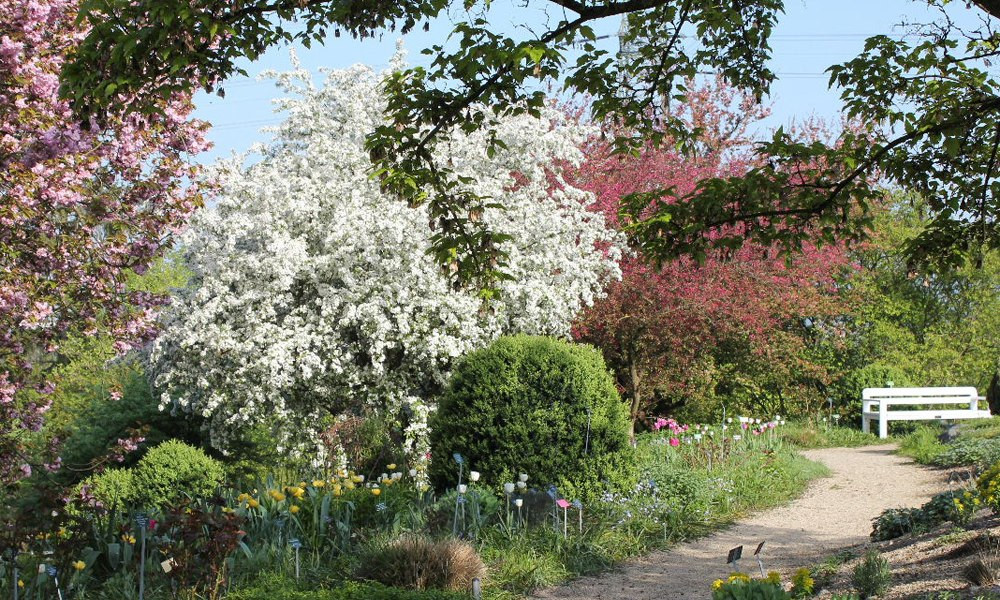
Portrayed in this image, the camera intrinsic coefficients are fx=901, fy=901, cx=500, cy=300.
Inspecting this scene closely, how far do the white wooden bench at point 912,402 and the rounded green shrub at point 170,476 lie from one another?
1127cm

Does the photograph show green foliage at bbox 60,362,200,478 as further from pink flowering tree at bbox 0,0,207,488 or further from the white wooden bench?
the white wooden bench

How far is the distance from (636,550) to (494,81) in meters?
3.94

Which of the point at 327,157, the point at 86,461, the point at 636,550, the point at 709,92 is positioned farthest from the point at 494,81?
the point at 709,92

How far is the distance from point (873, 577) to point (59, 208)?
6697mm

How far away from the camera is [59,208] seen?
754 centimetres

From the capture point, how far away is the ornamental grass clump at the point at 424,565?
17.1 ft

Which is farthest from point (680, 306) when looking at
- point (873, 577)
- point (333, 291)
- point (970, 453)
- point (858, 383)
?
point (873, 577)

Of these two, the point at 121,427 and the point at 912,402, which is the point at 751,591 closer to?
the point at 121,427

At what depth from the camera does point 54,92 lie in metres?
7.47

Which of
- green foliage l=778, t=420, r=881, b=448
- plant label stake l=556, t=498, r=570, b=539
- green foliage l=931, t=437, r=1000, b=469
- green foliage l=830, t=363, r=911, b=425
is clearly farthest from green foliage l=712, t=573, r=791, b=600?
green foliage l=830, t=363, r=911, b=425

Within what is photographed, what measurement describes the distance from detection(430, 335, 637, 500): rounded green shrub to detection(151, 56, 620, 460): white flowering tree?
56.0 inches

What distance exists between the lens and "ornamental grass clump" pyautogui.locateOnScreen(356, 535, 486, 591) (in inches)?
205

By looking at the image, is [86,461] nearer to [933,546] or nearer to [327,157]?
[327,157]

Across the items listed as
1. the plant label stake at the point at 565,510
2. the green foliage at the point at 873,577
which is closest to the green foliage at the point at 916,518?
the green foliage at the point at 873,577
